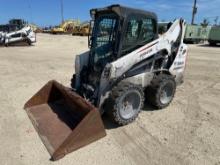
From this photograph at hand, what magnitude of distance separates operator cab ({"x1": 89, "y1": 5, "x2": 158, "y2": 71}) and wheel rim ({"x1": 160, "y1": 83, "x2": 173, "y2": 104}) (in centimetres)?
110

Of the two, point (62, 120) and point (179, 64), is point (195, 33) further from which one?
point (62, 120)

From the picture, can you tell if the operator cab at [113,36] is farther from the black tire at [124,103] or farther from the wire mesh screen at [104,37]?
the black tire at [124,103]

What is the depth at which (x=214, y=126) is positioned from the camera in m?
4.61

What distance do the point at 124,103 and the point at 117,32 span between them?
1289 millimetres

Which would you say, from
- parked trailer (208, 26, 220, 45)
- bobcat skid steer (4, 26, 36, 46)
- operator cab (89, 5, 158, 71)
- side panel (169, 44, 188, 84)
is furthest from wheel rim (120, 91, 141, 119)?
A: parked trailer (208, 26, 220, 45)

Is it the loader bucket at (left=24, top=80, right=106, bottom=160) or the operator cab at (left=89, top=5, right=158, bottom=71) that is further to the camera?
the operator cab at (left=89, top=5, right=158, bottom=71)

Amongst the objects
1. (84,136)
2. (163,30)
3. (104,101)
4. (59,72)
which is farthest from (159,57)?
(59,72)

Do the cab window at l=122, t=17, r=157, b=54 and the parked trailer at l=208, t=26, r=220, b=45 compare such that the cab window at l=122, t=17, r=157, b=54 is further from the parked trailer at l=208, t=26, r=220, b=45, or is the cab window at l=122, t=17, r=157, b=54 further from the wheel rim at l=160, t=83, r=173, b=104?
the parked trailer at l=208, t=26, r=220, b=45

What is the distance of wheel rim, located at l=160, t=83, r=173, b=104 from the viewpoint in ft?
17.3

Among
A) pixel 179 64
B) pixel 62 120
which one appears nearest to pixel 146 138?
pixel 62 120

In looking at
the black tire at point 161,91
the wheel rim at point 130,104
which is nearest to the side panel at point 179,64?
the black tire at point 161,91

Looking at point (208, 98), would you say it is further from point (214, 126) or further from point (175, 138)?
point (175, 138)

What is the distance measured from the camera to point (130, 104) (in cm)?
462

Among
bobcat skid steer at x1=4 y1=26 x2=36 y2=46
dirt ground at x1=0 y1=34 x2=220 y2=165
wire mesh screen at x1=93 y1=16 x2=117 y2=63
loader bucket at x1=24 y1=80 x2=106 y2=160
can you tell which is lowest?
dirt ground at x1=0 y1=34 x2=220 y2=165
